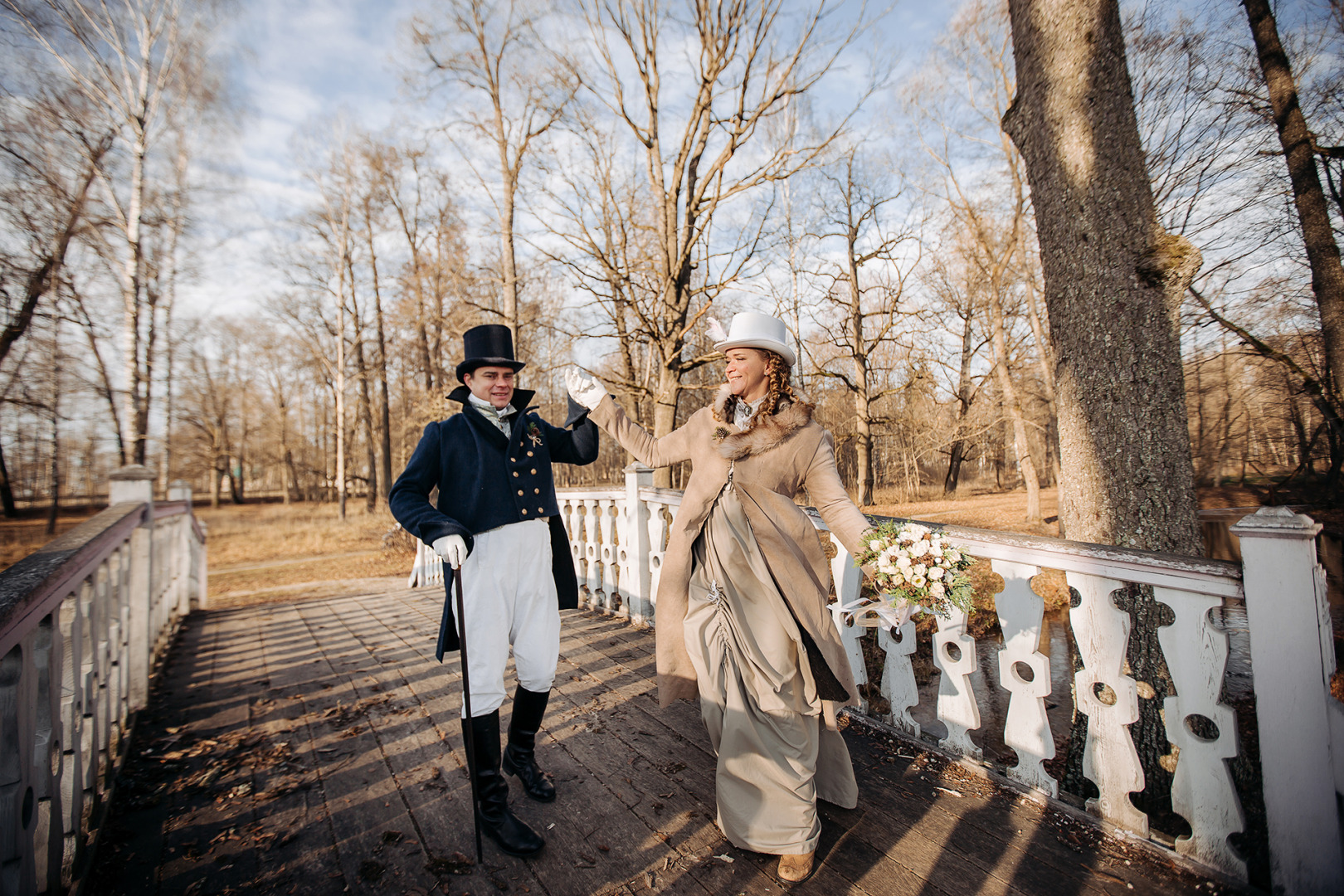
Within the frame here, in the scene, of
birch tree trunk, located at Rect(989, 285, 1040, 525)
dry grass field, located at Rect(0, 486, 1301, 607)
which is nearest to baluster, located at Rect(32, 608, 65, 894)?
dry grass field, located at Rect(0, 486, 1301, 607)

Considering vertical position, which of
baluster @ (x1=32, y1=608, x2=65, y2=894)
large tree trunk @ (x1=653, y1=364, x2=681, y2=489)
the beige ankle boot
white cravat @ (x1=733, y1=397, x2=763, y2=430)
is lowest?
the beige ankle boot

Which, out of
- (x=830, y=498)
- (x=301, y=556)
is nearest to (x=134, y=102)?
(x=301, y=556)

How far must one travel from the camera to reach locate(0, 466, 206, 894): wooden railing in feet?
4.58

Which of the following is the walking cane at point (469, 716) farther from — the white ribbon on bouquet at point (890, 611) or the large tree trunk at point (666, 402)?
the large tree trunk at point (666, 402)

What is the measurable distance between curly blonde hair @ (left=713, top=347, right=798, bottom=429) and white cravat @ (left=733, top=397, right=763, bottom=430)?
0.01 m

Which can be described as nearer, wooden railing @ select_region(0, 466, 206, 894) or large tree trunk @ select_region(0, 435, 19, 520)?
wooden railing @ select_region(0, 466, 206, 894)

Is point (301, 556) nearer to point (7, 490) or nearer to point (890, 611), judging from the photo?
point (7, 490)

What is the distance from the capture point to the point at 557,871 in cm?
188

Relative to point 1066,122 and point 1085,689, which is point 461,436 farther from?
point 1066,122

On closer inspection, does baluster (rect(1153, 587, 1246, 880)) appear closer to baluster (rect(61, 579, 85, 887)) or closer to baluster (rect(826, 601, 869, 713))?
baluster (rect(826, 601, 869, 713))

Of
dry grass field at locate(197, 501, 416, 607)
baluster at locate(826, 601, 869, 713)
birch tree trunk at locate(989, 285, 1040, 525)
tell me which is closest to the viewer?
baluster at locate(826, 601, 869, 713)

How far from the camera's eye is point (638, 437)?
2.47m

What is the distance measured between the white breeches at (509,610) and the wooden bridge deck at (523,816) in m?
0.51

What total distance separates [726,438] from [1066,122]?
2.32 metres
